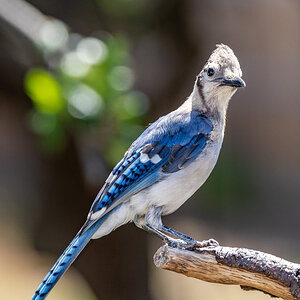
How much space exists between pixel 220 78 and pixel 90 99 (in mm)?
849

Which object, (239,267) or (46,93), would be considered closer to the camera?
(239,267)

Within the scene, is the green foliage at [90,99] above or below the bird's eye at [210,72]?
above

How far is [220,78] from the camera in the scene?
8.36ft

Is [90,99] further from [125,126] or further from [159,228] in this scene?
[159,228]

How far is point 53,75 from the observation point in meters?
3.40

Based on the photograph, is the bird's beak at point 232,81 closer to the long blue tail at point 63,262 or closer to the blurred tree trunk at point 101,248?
the long blue tail at point 63,262

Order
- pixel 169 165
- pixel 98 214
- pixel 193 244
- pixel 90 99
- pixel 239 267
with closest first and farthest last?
pixel 239 267
pixel 193 244
pixel 98 214
pixel 169 165
pixel 90 99

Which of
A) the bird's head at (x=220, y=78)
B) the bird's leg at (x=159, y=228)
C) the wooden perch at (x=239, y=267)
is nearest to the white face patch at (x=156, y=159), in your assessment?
the bird's leg at (x=159, y=228)

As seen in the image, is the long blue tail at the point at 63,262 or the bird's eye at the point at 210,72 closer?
the long blue tail at the point at 63,262

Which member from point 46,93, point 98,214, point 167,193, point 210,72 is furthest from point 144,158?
point 46,93

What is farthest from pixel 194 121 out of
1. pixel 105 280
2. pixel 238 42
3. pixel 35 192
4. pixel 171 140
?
pixel 238 42

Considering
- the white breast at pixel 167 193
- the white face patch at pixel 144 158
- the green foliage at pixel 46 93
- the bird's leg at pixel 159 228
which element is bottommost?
the bird's leg at pixel 159 228

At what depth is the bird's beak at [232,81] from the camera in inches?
97.2

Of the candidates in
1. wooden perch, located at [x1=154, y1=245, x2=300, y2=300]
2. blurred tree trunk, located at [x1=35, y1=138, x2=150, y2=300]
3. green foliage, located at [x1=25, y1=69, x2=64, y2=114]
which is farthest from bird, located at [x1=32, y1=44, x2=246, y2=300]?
blurred tree trunk, located at [x1=35, y1=138, x2=150, y2=300]
